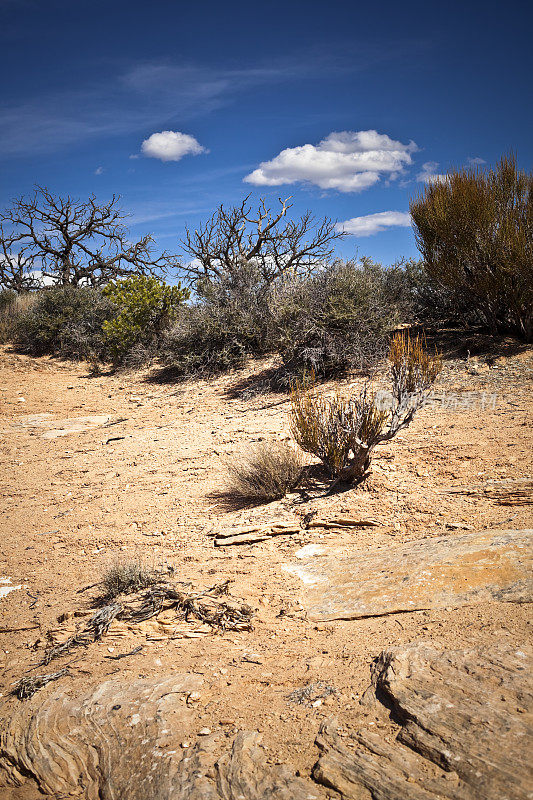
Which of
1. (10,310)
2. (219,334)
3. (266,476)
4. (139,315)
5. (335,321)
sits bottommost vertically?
(266,476)

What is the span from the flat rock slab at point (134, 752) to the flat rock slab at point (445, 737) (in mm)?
203

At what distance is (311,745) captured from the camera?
194 centimetres

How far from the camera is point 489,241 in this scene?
8.72m

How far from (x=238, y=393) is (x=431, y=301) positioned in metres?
4.79

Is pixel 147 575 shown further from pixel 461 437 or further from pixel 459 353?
pixel 459 353

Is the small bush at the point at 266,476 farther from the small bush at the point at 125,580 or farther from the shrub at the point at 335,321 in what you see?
the shrub at the point at 335,321

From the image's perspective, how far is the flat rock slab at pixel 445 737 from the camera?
159 cm

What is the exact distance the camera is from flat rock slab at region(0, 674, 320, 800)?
1.84 m

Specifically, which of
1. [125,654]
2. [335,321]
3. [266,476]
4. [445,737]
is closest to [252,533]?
[266,476]

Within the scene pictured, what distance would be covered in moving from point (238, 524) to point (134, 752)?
2576 mm

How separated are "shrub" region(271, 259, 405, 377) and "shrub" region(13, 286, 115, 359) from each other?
7.14 metres

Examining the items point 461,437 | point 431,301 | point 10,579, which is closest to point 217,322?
point 431,301

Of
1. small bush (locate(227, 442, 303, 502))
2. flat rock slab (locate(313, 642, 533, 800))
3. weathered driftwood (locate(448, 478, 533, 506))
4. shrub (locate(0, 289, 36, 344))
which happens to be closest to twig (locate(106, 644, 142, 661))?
flat rock slab (locate(313, 642, 533, 800))

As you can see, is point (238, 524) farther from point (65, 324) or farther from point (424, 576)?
point (65, 324)
